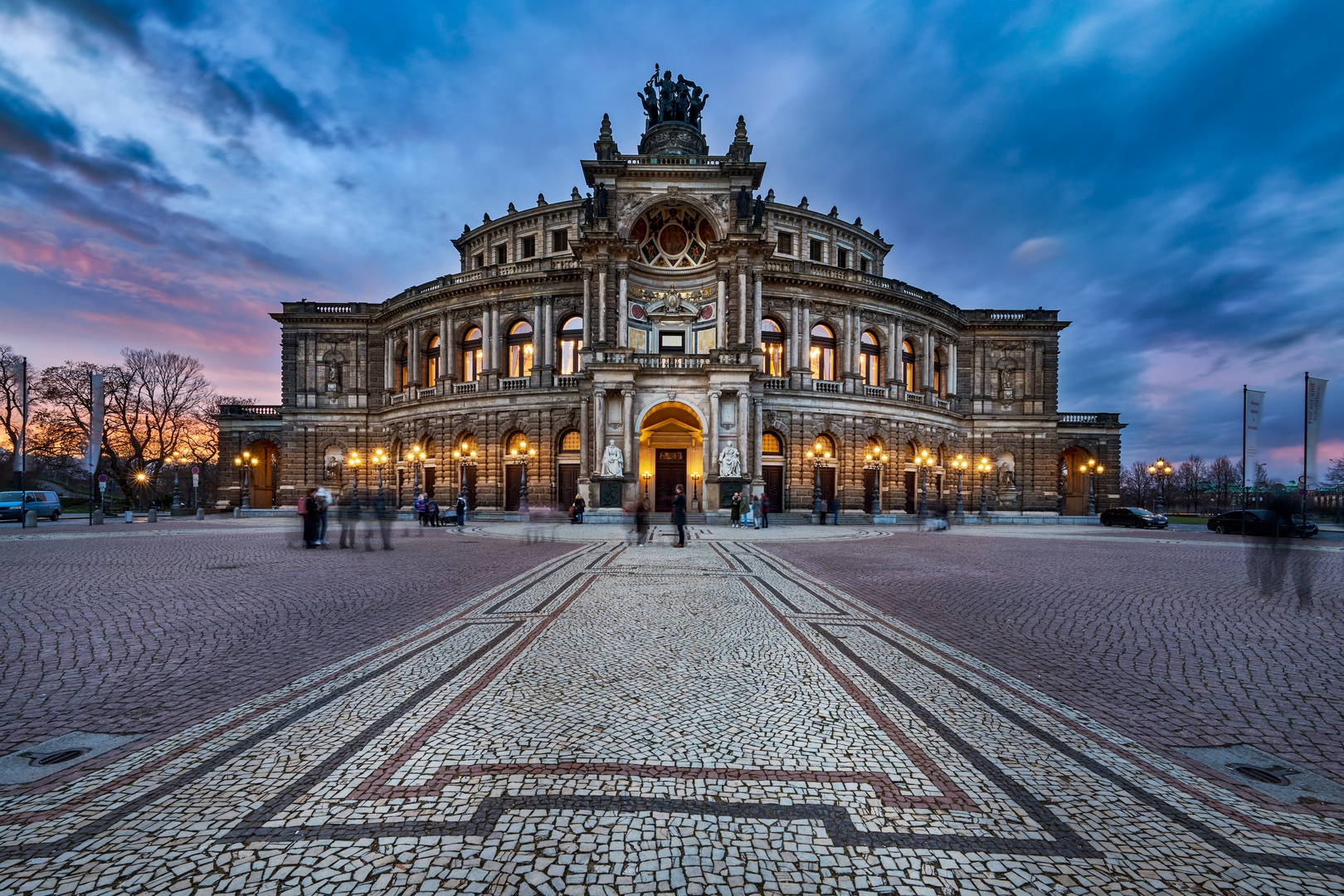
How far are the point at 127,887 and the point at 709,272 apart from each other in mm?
34563

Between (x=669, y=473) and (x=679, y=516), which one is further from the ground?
(x=669, y=473)

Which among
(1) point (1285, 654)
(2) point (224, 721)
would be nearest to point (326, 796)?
(2) point (224, 721)

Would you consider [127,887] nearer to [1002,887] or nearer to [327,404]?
[1002,887]

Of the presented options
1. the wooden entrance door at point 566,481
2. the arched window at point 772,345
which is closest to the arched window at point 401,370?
the wooden entrance door at point 566,481

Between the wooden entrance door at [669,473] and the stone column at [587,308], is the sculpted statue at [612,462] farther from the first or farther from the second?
the stone column at [587,308]

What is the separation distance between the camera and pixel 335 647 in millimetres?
5680

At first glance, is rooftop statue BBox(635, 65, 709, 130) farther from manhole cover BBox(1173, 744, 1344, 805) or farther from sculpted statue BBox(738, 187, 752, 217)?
manhole cover BBox(1173, 744, 1344, 805)

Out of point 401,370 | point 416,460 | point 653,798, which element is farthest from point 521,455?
point 653,798

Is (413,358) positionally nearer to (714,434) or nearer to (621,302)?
(621,302)

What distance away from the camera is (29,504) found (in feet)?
94.6

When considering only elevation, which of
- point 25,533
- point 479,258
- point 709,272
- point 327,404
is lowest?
point 25,533

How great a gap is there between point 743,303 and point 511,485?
61.5ft

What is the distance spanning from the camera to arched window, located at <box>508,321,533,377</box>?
3688 centimetres

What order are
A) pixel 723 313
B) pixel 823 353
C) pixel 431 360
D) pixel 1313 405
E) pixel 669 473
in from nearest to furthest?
pixel 1313 405, pixel 723 313, pixel 669 473, pixel 823 353, pixel 431 360
